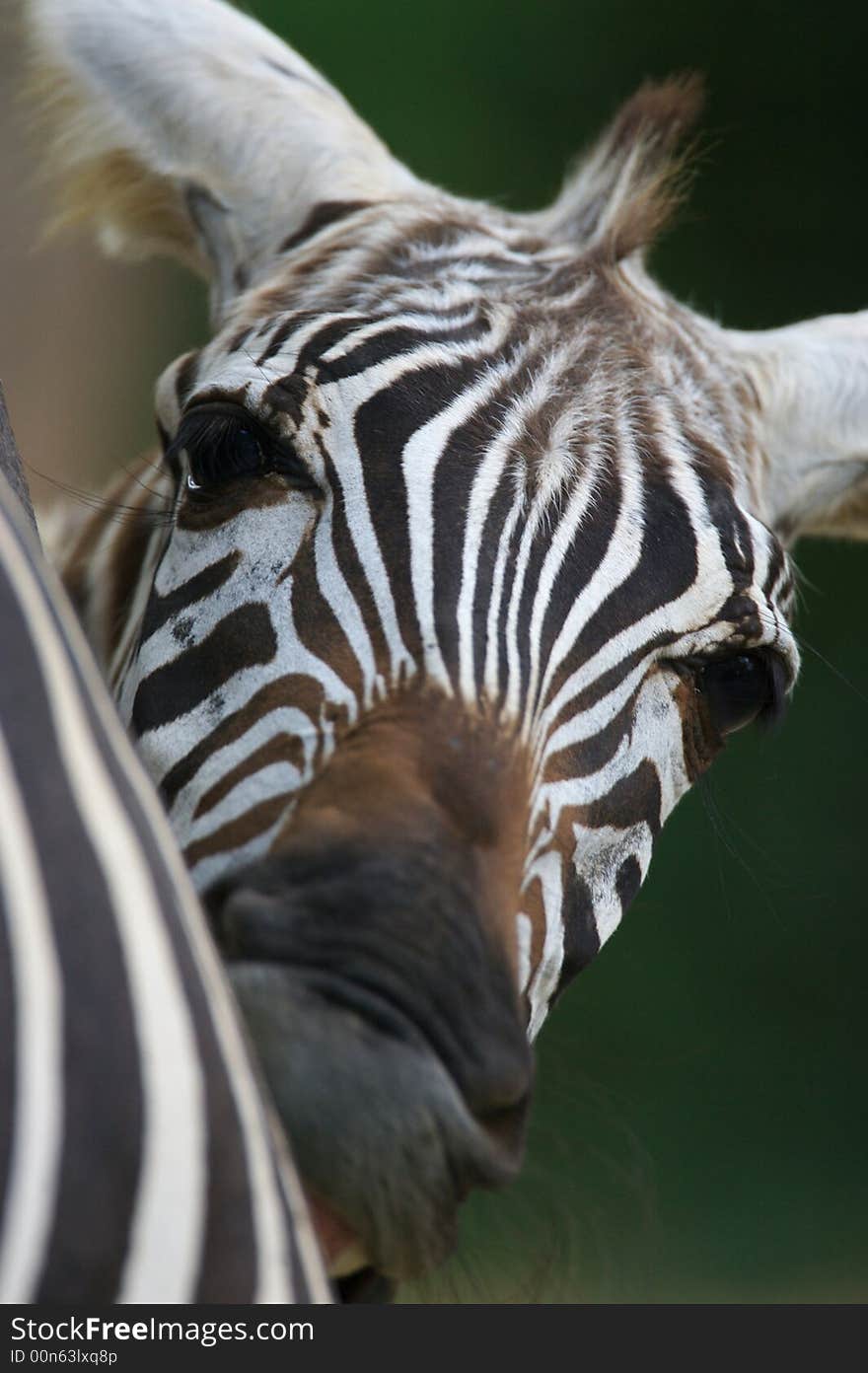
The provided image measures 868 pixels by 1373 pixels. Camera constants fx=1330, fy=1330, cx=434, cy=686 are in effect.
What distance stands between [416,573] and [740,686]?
616 millimetres

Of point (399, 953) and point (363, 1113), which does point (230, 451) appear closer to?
point (399, 953)

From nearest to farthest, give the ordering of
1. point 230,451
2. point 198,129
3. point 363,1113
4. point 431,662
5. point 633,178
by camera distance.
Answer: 1. point 363,1113
2. point 431,662
3. point 230,451
4. point 633,178
5. point 198,129

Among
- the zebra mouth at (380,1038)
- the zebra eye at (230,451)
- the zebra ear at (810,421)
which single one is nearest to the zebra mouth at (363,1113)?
the zebra mouth at (380,1038)

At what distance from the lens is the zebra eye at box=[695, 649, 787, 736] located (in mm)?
1999

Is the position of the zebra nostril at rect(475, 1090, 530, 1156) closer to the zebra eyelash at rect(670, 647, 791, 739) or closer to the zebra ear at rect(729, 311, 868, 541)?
the zebra eyelash at rect(670, 647, 791, 739)

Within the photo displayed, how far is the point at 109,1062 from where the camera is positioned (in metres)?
1.02

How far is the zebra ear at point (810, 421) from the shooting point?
8.51ft

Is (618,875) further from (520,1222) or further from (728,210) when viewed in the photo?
(728,210)

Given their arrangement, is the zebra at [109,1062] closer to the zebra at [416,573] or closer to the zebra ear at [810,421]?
the zebra at [416,573]

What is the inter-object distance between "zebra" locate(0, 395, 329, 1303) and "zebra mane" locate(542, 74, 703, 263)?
1.69m

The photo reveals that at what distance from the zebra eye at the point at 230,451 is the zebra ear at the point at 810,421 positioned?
106 cm

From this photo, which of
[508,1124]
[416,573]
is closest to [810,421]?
[416,573]

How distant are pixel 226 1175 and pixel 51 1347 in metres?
0.20

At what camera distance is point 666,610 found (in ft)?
6.15
